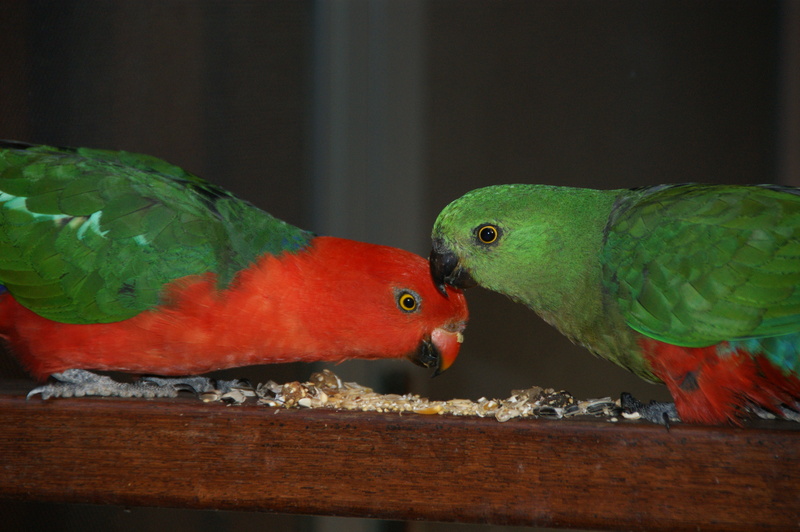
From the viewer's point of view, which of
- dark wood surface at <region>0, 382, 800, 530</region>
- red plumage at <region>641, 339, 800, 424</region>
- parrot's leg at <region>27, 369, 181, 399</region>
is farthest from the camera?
parrot's leg at <region>27, 369, 181, 399</region>

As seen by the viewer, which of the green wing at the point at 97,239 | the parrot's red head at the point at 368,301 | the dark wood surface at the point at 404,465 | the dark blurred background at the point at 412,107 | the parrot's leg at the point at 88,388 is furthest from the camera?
the dark blurred background at the point at 412,107

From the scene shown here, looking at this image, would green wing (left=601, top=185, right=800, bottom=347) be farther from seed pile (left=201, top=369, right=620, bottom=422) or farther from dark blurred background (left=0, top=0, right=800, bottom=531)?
dark blurred background (left=0, top=0, right=800, bottom=531)

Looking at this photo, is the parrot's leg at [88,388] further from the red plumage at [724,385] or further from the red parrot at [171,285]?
the red plumage at [724,385]

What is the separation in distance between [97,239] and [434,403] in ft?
3.15

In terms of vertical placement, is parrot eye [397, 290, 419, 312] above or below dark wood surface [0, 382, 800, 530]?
above

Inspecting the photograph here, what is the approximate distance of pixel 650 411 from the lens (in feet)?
4.91

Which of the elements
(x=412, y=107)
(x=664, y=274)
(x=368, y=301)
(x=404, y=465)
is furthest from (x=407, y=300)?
(x=412, y=107)

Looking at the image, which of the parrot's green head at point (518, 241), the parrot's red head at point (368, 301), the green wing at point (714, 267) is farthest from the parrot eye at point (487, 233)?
the green wing at point (714, 267)

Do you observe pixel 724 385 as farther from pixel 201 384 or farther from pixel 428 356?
pixel 201 384

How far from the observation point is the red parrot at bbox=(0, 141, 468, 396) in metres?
1.65

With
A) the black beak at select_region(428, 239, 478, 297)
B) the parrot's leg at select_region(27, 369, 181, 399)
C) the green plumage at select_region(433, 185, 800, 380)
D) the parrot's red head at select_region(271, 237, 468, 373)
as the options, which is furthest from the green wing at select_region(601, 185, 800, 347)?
the parrot's leg at select_region(27, 369, 181, 399)

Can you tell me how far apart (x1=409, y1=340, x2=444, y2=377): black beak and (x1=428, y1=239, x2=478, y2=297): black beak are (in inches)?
7.8

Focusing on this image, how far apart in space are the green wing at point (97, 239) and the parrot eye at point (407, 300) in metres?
0.41

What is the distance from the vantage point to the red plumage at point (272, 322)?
65.6 inches
